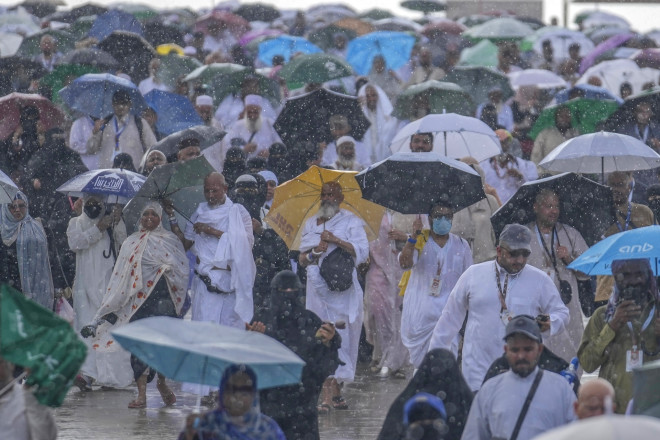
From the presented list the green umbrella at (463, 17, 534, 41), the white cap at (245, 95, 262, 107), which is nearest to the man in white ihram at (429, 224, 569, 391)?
the white cap at (245, 95, 262, 107)

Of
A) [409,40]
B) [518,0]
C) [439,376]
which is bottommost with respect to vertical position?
[439,376]

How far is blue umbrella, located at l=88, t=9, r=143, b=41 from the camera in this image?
2384cm

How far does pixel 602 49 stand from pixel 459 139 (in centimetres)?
1008

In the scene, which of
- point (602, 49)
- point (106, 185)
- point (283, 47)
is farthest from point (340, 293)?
point (602, 49)

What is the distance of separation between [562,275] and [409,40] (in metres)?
11.6

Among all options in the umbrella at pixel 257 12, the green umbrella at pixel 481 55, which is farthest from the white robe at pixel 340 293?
the umbrella at pixel 257 12

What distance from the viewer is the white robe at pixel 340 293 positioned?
44.5ft

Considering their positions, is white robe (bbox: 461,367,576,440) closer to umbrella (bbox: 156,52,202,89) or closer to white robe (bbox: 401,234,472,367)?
white robe (bbox: 401,234,472,367)

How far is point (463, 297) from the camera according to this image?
1059 cm

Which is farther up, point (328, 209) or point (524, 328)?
point (328, 209)

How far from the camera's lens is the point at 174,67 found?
23391 mm

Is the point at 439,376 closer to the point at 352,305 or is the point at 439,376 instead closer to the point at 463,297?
the point at 463,297

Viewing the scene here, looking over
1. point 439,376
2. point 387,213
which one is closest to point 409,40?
point 387,213

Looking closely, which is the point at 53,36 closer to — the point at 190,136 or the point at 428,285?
the point at 190,136
